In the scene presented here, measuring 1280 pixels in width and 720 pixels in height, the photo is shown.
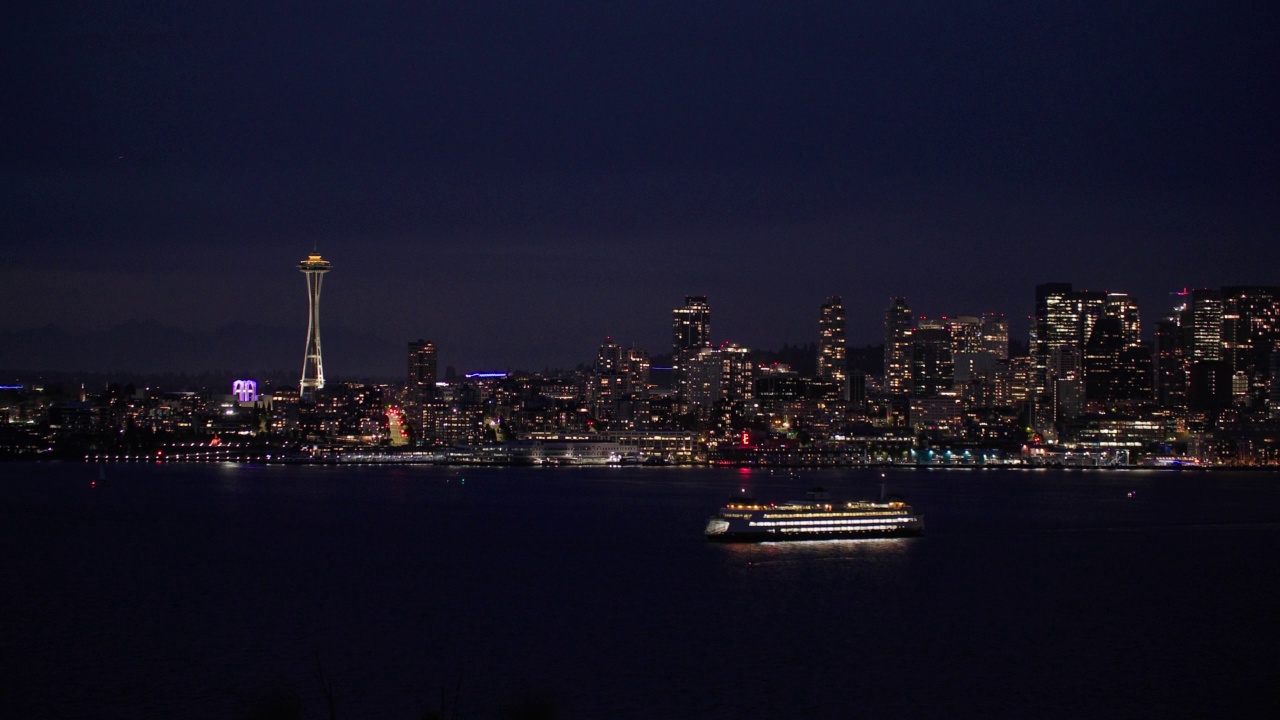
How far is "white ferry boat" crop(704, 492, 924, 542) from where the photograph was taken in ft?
129

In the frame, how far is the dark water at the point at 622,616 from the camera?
20.8 meters

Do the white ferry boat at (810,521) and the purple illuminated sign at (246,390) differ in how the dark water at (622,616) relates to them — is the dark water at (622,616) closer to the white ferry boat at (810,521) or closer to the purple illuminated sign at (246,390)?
the white ferry boat at (810,521)

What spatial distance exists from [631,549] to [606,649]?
1419cm

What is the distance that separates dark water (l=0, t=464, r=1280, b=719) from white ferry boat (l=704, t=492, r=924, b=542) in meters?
1.12

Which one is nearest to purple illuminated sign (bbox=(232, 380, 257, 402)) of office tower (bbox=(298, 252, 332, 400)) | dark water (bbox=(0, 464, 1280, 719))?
office tower (bbox=(298, 252, 332, 400))

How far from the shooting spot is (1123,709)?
66.1 feet

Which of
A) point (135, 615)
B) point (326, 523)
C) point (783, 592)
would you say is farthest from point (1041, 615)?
point (326, 523)

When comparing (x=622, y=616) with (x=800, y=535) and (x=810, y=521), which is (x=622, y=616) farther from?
(x=810, y=521)

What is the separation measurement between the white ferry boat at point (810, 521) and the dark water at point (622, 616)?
1.12 meters

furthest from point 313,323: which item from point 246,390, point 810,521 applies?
point 810,521

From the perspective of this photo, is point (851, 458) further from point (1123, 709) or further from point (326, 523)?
point (1123, 709)

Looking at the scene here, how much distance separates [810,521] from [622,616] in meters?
14.0

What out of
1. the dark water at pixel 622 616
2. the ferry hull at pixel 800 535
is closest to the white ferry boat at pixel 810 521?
the ferry hull at pixel 800 535

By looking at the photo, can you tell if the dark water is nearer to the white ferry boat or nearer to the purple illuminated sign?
the white ferry boat
